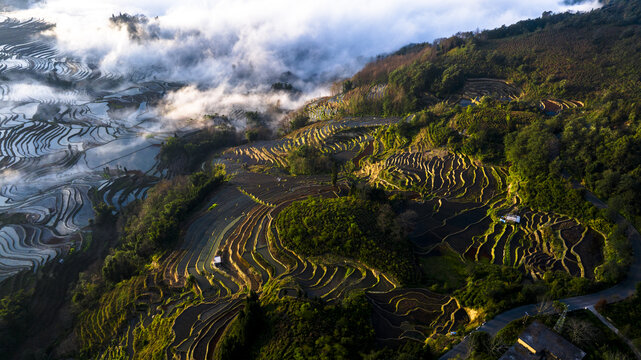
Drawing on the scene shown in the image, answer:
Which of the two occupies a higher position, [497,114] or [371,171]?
[497,114]

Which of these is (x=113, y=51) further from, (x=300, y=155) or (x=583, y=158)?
(x=583, y=158)

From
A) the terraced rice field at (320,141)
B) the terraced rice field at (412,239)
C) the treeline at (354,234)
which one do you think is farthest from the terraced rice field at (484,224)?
the terraced rice field at (320,141)

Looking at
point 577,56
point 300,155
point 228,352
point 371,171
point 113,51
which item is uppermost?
point 113,51

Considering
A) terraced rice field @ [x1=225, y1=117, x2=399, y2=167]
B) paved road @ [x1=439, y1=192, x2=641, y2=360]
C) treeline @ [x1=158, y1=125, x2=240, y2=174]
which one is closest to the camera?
paved road @ [x1=439, y1=192, x2=641, y2=360]

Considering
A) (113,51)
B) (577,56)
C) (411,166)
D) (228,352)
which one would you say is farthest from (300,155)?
(113,51)

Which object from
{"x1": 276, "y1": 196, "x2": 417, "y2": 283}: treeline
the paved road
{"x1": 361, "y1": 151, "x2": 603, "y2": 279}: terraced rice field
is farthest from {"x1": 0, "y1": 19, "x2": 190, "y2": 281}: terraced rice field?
the paved road

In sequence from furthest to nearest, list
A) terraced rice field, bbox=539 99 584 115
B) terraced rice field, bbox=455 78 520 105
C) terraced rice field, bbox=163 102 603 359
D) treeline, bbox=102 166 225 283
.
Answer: terraced rice field, bbox=455 78 520 105 < terraced rice field, bbox=539 99 584 115 < treeline, bbox=102 166 225 283 < terraced rice field, bbox=163 102 603 359

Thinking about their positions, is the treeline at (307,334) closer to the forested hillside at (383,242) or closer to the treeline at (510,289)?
the forested hillside at (383,242)

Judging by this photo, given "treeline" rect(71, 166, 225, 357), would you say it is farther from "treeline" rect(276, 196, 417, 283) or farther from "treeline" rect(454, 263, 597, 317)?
"treeline" rect(454, 263, 597, 317)
